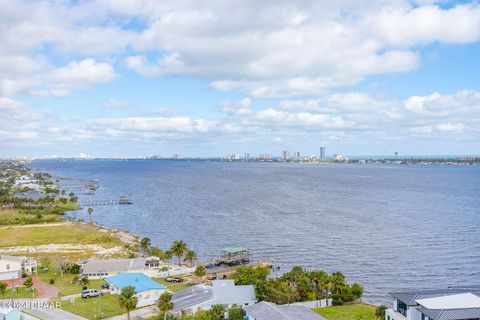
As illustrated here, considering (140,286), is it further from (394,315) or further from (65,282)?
(394,315)

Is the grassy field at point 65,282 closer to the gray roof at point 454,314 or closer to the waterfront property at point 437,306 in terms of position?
the waterfront property at point 437,306

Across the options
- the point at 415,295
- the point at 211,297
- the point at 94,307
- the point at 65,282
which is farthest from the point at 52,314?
the point at 415,295

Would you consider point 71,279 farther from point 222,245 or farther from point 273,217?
point 273,217

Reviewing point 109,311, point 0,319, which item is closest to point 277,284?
point 109,311

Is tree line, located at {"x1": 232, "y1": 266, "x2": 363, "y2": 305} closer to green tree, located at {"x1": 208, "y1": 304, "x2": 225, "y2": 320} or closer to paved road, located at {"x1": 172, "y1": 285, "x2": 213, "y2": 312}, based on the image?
paved road, located at {"x1": 172, "y1": 285, "x2": 213, "y2": 312}

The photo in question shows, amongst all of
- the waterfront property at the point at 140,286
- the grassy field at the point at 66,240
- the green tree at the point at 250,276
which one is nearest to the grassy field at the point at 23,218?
the grassy field at the point at 66,240

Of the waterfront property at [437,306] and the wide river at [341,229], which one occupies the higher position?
the waterfront property at [437,306]
